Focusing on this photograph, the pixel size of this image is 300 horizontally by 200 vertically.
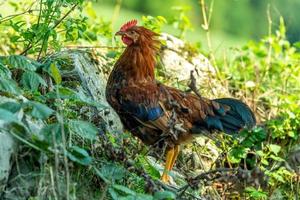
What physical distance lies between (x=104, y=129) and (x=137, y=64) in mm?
640

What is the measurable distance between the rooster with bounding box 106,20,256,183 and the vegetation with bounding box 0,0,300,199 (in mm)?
143

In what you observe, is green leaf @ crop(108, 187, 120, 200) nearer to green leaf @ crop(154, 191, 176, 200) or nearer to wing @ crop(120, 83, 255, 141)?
green leaf @ crop(154, 191, 176, 200)

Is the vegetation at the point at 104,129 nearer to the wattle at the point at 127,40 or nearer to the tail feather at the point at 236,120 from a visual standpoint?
the tail feather at the point at 236,120

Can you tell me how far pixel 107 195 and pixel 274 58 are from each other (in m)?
4.37

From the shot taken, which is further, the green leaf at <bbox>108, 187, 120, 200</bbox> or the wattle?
the wattle

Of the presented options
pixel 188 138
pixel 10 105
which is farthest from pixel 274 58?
pixel 10 105

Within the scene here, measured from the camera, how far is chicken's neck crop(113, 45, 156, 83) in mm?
6453

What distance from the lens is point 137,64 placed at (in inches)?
256

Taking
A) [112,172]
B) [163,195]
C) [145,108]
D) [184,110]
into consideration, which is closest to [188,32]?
[184,110]

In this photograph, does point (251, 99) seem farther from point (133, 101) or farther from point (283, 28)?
point (133, 101)

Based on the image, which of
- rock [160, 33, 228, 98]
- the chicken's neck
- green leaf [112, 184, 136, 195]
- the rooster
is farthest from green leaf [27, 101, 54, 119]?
rock [160, 33, 228, 98]

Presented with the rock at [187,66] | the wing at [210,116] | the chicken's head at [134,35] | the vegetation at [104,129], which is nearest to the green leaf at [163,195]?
the vegetation at [104,129]

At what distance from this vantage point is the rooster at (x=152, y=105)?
20.5 ft

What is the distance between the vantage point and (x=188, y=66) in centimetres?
802
